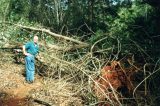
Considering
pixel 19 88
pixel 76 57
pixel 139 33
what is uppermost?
pixel 139 33

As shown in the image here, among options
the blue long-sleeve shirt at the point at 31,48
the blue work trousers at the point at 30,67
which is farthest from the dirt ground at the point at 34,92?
the blue long-sleeve shirt at the point at 31,48

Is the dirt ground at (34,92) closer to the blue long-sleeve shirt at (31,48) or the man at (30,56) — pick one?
the man at (30,56)

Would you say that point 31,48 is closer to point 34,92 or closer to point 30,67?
point 30,67

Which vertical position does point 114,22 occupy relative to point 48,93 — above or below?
above

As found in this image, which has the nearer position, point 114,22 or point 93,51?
point 93,51

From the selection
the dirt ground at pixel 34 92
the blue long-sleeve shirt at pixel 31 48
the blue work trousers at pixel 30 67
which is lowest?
the dirt ground at pixel 34 92

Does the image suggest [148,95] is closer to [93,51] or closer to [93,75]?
[93,75]

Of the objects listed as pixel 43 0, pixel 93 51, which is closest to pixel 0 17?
pixel 43 0

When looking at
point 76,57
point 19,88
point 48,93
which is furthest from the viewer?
point 76,57

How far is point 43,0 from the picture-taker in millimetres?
24828

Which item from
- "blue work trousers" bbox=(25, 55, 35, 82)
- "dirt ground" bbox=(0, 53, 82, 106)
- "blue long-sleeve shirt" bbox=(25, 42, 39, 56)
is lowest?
"dirt ground" bbox=(0, 53, 82, 106)

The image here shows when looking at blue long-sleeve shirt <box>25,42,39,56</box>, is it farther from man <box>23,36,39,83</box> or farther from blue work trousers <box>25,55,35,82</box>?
blue work trousers <box>25,55,35,82</box>

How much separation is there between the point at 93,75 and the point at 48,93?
5.37 feet

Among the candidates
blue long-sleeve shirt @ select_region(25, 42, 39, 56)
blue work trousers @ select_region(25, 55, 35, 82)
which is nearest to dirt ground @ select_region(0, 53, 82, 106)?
blue work trousers @ select_region(25, 55, 35, 82)
